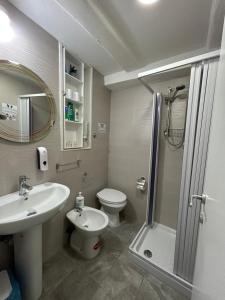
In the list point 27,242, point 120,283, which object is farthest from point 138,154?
point 27,242

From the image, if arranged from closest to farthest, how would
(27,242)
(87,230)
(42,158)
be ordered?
1. (27,242)
2. (42,158)
3. (87,230)

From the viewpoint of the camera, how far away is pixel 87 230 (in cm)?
139

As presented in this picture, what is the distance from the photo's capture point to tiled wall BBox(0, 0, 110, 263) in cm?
109

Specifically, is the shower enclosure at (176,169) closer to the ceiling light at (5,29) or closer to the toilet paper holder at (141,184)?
the toilet paper holder at (141,184)

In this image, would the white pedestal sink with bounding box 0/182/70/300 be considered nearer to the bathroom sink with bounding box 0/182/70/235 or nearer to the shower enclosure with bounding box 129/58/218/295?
the bathroom sink with bounding box 0/182/70/235

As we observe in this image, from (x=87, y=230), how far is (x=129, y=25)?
2009 mm

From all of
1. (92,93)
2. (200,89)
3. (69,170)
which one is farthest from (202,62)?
(69,170)

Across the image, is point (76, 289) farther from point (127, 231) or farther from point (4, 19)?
point (4, 19)

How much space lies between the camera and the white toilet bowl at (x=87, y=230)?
143 centimetres

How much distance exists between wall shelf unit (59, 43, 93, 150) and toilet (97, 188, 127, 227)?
0.78 metres

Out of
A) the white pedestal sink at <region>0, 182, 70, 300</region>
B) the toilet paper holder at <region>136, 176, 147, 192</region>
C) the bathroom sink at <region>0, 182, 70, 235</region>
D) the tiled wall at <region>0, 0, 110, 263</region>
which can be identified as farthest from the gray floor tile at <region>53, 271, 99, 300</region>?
the toilet paper holder at <region>136, 176, 147, 192</region>

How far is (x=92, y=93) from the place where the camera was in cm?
190

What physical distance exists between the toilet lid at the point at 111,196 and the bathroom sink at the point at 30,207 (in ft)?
2.74

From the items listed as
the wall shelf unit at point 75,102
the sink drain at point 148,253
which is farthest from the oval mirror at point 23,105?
the sink drain at point 148,253
